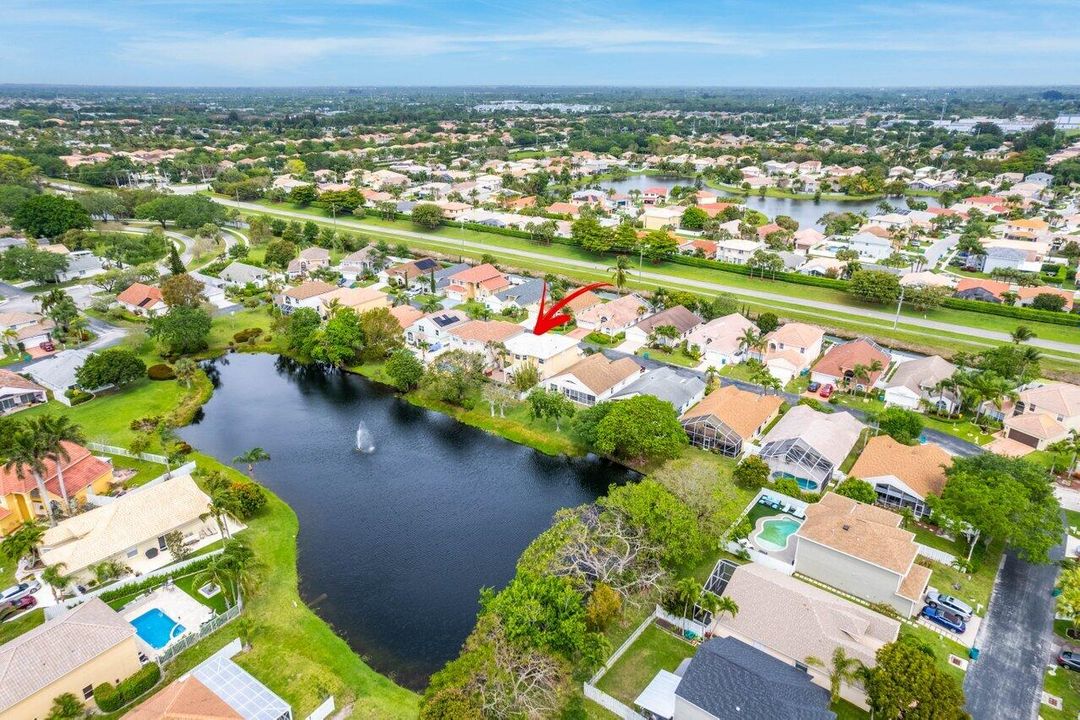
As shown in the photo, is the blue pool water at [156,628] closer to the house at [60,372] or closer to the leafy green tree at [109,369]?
the leafy green tree at [109,369]

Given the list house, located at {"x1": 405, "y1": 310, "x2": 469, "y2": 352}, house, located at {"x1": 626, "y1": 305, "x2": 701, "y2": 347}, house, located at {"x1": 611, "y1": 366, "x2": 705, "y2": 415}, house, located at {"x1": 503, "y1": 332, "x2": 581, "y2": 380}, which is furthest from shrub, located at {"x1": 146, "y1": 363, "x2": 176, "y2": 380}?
house, located at {"x1": 626, "y1": 305, "x2": 701, "y2": 347}

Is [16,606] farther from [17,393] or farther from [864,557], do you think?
[864,557]

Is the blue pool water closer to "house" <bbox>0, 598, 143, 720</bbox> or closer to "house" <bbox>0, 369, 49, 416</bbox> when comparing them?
"house" <bbox>0, 598, 143, 720</bbox>

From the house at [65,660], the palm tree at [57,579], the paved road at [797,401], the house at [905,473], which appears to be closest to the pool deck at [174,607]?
the house at [65,660]

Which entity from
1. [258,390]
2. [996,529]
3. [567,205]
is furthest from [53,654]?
[567,205]

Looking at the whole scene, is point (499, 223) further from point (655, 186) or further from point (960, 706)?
point (960, 706)

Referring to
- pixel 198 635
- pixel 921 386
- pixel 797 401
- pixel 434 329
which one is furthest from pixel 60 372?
pixel 921 386
